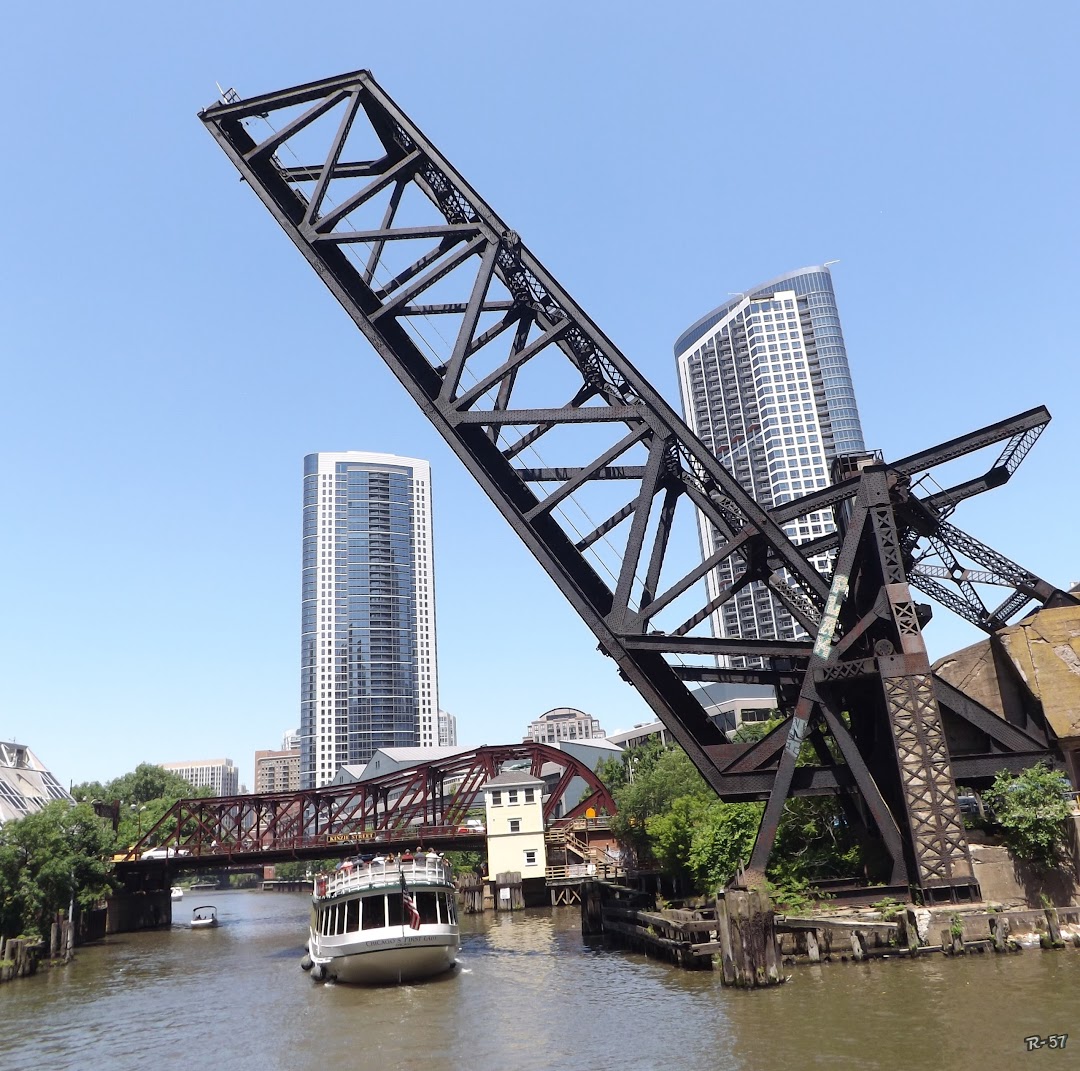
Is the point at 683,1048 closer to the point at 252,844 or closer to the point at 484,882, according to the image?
the point at 484,882

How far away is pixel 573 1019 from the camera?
821 inches

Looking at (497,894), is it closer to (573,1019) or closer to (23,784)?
(573,1019)

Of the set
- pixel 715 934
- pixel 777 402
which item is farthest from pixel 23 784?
pixel 777 402

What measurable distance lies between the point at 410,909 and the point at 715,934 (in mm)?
10347

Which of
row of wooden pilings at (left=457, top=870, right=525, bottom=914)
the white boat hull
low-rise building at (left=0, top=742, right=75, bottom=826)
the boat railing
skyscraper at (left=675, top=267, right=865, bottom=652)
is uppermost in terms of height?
skyscraper at (left=675, top=267, right=865, bottom=652)

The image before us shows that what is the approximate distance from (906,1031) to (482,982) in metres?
15.6

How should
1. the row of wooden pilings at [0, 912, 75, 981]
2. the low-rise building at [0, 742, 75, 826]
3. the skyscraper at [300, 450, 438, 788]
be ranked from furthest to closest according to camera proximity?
1. the skyscraper at [300, 450, 438, 788]
2. the low-rise building at [0, 742, 75, 826]
3. the row of wooden pilings at [0, 912, 75, 981]

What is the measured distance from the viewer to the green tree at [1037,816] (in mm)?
22375

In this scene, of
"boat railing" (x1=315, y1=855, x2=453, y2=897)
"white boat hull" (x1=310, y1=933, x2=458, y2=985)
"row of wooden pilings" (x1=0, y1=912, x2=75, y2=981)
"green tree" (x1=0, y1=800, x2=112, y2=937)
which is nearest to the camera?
"white boat hull" (x1=310, y1=933, x2=458, y2=985)

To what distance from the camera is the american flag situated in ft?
97.4

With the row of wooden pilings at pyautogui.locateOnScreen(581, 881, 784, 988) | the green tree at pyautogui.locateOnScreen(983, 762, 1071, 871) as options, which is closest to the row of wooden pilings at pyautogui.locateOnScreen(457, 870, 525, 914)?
the row of wooden pilings at pyautogui.locateOnScreen(581, 881, 784, 988)

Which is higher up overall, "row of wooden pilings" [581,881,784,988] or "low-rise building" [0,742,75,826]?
"low-rise building" [0,742,75,826]

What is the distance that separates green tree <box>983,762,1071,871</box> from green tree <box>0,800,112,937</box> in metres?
39.7

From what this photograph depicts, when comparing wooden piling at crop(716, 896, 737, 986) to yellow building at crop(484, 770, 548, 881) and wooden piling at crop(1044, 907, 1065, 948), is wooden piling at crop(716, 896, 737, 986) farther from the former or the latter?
yellow building at crop(484, 770, 548, 881)
